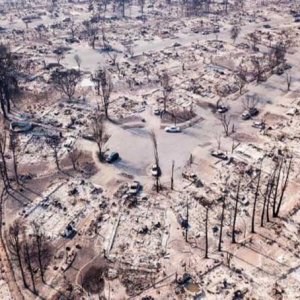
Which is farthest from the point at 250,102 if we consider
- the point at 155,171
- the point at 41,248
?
the point at 41,248

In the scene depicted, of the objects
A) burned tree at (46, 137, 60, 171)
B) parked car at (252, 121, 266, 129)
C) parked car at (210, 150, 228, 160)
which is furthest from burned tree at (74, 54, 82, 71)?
parked car at (210, 150, 228, 160)

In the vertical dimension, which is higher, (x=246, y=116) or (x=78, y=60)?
(x=78, y=60)

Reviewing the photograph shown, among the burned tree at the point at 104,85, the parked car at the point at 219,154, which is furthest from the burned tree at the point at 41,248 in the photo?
the burned tree at the point at 104,85

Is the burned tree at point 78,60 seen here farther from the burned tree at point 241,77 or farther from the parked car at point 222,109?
the parked car at point 222,109

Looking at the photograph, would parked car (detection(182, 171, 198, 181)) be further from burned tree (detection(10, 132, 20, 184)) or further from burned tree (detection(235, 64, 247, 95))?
burned tree (detection(235, 64, 247, 95))

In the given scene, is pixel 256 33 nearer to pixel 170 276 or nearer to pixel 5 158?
pixel 5 158

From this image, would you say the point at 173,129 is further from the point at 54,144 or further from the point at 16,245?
the point at 16,245
